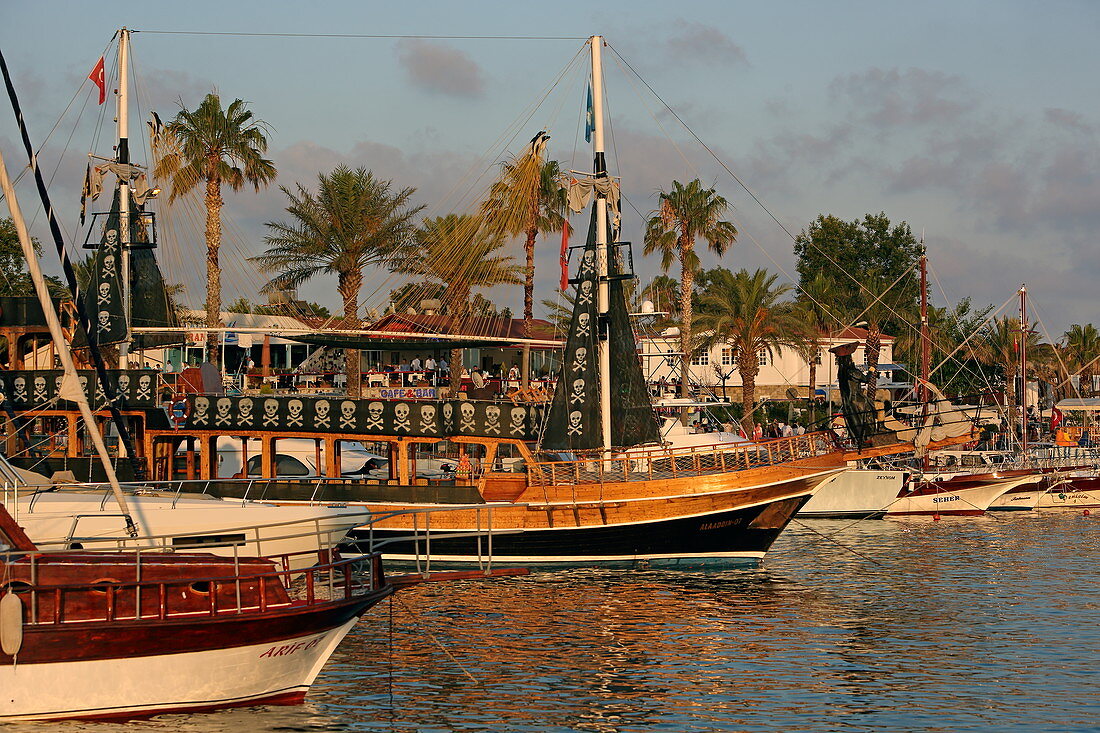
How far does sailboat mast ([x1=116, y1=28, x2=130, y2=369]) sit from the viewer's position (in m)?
38.7

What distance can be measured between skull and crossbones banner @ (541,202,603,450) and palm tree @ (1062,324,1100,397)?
2670 inches

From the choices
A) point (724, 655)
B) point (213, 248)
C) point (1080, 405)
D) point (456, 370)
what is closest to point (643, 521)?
point (724, 655)

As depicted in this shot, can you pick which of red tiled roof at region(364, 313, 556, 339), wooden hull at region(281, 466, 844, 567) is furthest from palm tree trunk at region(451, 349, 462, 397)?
wooden hull at region(281, 466, 844, 567)

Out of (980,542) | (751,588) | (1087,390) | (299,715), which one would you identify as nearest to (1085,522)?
(980,542)

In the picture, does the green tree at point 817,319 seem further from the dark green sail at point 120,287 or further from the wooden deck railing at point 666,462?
the dark green sail at point 120,287

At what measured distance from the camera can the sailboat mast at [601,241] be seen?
1353 inches

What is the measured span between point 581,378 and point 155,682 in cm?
1911

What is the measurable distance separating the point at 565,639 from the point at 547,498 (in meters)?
8.92

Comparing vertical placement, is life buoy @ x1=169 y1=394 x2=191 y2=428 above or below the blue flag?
below

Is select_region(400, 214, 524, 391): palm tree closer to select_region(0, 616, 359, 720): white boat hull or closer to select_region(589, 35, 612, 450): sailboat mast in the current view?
select_region(589, 35, 612, 450): sailboat mast

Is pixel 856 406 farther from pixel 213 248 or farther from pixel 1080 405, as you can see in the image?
pixel 1080 405

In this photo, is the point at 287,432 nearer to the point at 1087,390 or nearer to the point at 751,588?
the point at 751,588

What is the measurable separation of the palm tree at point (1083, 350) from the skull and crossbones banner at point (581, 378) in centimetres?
6782

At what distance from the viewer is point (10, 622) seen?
15734 mm
